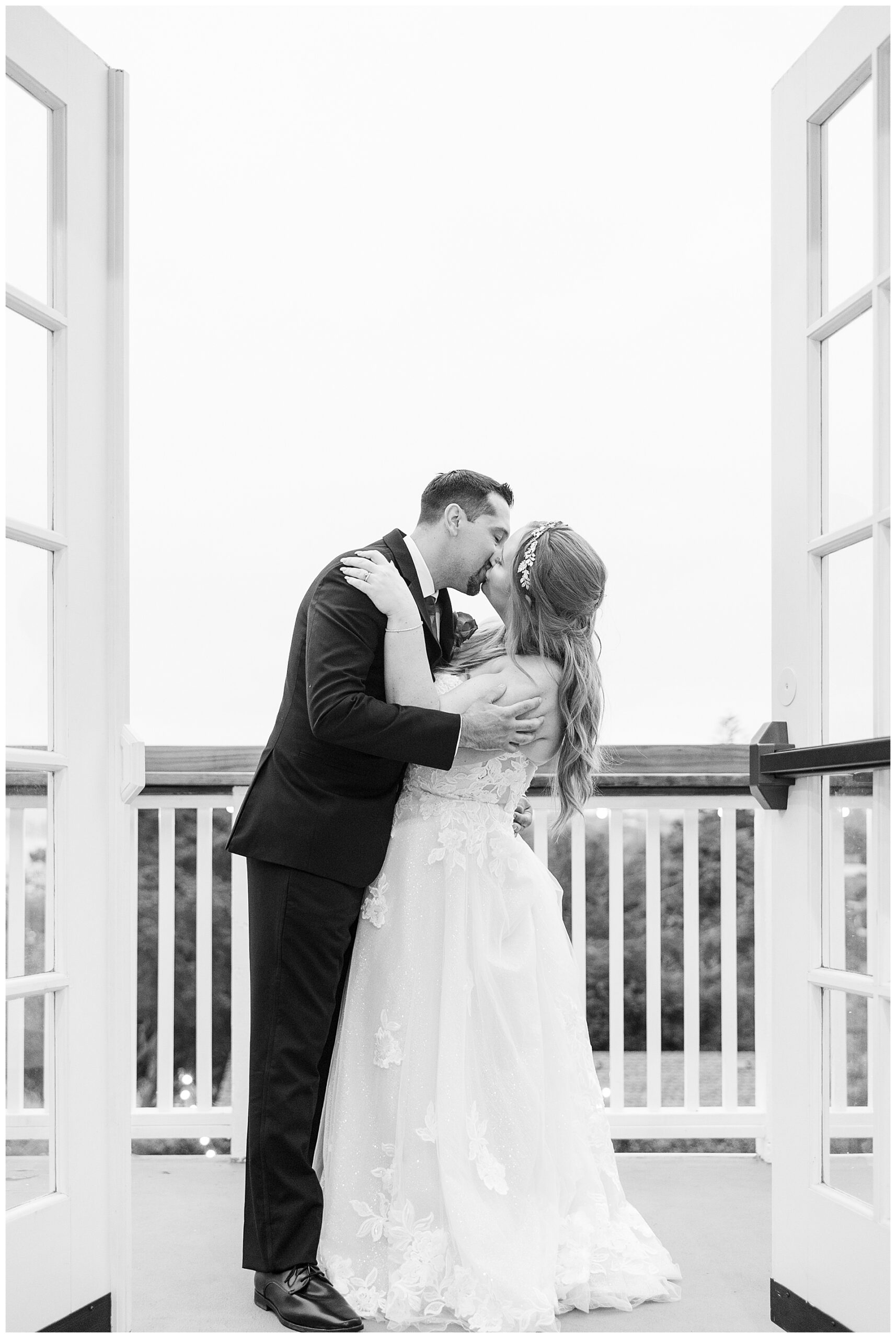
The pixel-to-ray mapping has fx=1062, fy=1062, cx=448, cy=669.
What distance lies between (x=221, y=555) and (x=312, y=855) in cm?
257

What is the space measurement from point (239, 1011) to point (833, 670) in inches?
Answer: 71.8

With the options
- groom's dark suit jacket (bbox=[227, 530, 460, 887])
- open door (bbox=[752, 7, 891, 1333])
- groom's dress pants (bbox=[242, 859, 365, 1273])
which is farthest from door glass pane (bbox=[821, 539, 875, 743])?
groom's dress pants (bbox=[242, 859, 365, 1273])

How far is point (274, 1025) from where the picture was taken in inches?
77.6

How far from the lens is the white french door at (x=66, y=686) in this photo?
67.6 inches

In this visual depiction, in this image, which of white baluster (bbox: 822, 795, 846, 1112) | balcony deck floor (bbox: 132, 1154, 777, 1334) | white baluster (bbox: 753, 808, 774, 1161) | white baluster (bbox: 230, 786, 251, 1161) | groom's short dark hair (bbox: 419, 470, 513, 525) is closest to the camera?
white baluster (bbox: 822, 795, 846, 1112)

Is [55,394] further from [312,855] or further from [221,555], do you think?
[221,555]

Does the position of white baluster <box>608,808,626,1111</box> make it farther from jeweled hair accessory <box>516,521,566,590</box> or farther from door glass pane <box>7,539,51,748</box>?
door glass pane <box>7,539,51,748</box>

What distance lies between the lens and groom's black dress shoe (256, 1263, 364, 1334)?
186cm

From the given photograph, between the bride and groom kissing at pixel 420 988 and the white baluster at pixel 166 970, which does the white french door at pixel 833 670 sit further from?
the white baluster at pixel 166 970

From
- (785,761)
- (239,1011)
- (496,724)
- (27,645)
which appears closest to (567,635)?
(496,724)

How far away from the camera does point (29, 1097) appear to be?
1752mm

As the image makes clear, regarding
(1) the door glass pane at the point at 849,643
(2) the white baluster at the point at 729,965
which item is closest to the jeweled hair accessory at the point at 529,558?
(1) the door glass pane at the point at 849,643

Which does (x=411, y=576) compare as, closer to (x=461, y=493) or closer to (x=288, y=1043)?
(x=461, y=493)

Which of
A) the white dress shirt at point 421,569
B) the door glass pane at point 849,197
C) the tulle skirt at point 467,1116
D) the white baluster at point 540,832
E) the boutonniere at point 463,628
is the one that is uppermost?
the door glass pane at point 849,197
